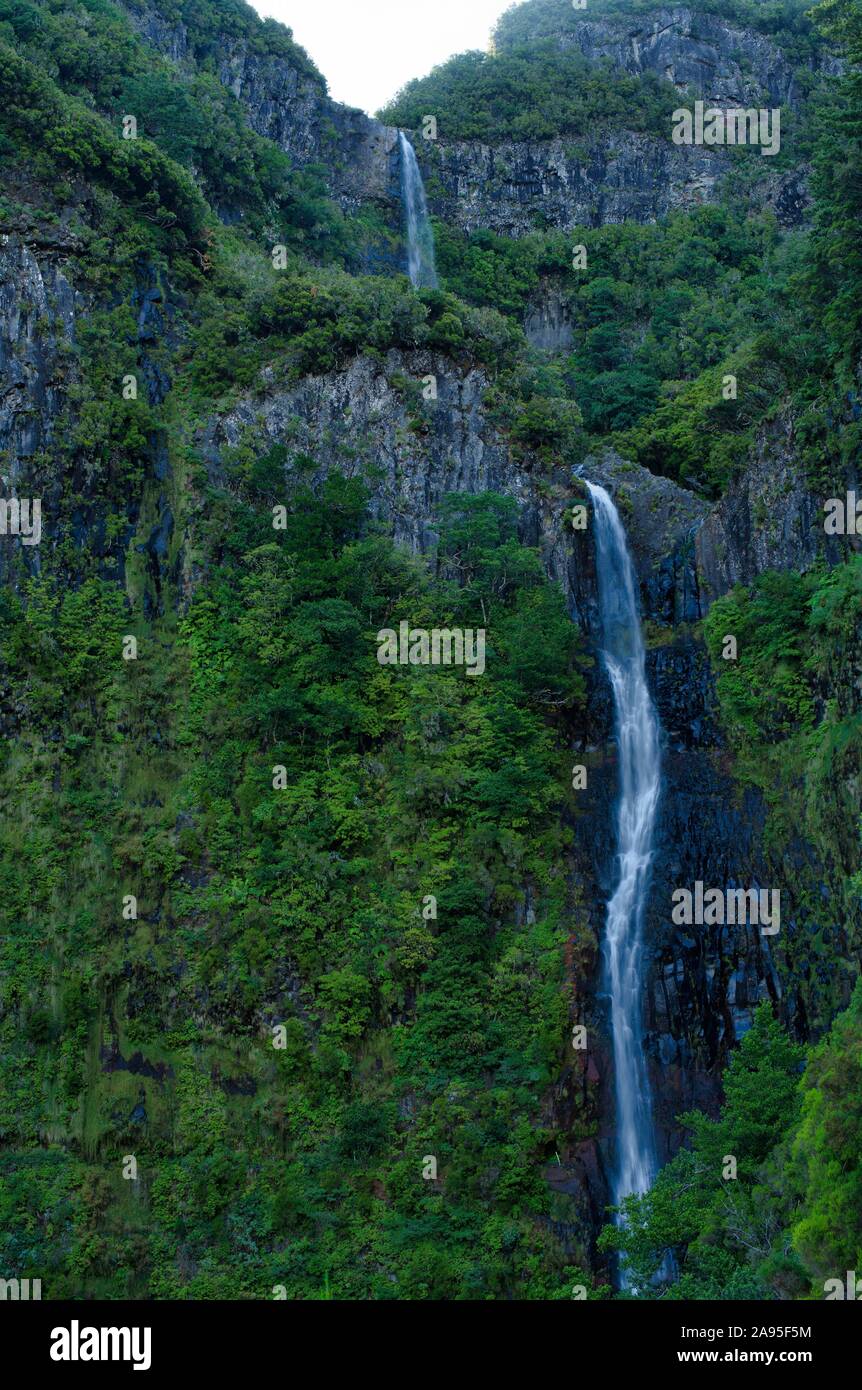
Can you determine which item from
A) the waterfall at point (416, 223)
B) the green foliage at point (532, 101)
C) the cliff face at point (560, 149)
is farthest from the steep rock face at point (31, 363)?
the green foliage at point (532, 101)

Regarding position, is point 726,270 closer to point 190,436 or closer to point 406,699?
point 190,436

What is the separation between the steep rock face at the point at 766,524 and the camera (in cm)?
2569

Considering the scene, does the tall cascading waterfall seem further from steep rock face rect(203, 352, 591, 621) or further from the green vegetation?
Result: the green vegetation

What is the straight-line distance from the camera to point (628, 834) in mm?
24312

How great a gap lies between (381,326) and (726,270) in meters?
17.6

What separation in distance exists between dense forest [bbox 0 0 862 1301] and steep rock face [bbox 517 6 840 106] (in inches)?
834

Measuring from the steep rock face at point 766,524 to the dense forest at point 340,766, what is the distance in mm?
258

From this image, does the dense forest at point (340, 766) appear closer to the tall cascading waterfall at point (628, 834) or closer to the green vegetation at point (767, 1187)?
the green vegetation at point (767, 1187)

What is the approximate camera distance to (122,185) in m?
30.3

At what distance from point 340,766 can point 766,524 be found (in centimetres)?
1123

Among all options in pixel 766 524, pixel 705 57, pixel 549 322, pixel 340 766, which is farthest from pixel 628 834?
pixel 705 57

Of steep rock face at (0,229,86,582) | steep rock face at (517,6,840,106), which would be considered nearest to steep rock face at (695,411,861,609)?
steep rock face at (0,229,86,582)

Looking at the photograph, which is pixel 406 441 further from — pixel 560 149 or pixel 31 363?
pixel 560 149

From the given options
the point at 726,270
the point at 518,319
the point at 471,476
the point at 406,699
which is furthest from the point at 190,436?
the point at 726,270
